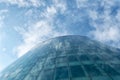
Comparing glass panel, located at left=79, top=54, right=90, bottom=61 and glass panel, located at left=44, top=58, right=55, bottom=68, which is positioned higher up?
glass panel, located at left=79, top=54, right=90, bottom=61

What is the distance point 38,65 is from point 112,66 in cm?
640

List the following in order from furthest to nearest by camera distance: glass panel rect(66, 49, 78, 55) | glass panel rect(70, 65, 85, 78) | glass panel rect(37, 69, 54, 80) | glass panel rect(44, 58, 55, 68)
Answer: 1. glass panel rect(66, 49, 78, 55)
2. glass panel rect(44, 58, 55, 68)
3. glass panel rect(37, 69, 54, 80)
4. glass panel rect(70, 65, 85, 78)

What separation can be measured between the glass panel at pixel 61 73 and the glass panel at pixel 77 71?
0.48 metres

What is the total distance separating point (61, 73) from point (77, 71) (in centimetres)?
116

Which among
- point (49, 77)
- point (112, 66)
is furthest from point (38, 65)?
point (112, 66)

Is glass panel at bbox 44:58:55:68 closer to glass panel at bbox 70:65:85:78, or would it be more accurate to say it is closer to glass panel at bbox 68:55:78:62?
glass panel at bbox 68:55:78:62

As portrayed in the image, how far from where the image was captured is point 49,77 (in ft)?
47.3

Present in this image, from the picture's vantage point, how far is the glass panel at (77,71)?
14031mm

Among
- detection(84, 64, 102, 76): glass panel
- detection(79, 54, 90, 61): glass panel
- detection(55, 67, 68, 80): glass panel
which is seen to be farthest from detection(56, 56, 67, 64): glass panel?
detection(84, 64, 102, 76): glass panel

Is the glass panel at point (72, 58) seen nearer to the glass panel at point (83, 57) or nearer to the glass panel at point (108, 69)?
the glass panel at point (83, 57)

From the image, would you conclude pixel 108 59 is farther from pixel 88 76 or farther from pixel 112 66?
pixel 88 76

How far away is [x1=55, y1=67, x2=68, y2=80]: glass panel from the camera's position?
13.9 meters

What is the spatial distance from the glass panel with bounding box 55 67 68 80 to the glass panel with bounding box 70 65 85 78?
0.48 m

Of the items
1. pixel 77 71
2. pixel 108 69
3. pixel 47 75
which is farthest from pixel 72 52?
pixel 47 75
